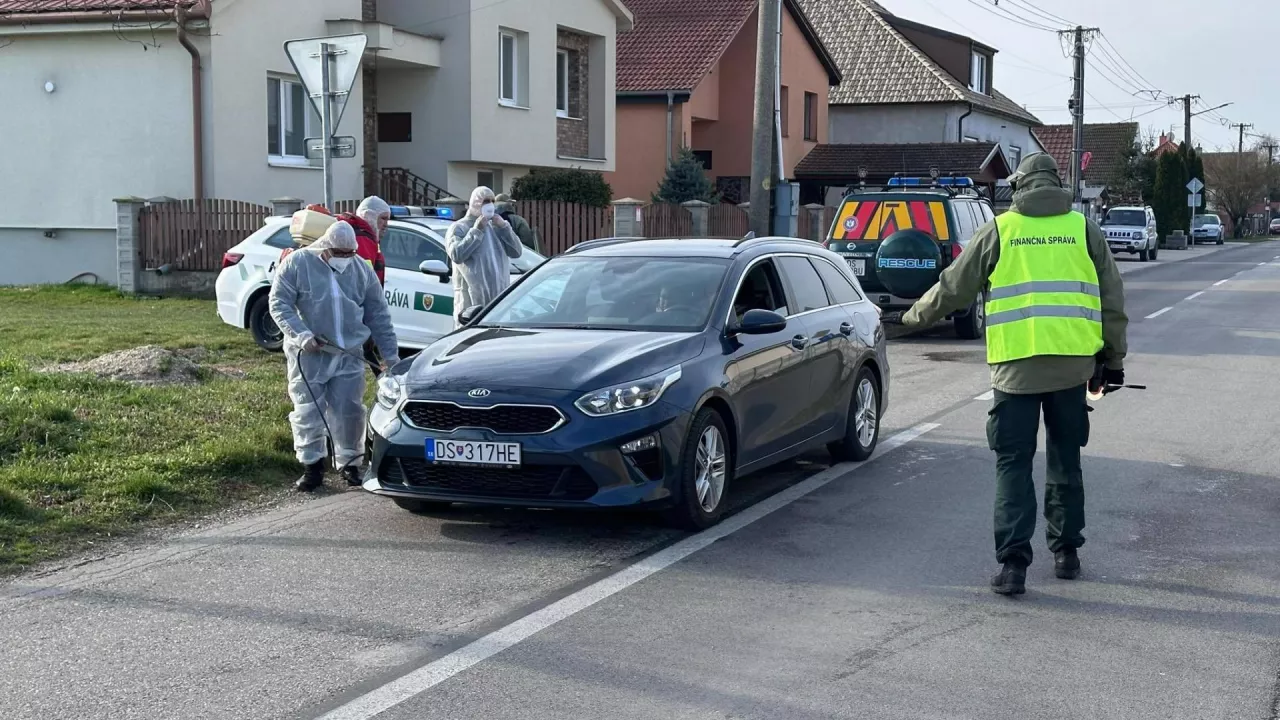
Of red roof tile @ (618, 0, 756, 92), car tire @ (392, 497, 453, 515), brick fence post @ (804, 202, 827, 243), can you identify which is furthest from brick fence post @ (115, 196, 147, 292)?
red roof tile @ (618, 0, 756, 92)

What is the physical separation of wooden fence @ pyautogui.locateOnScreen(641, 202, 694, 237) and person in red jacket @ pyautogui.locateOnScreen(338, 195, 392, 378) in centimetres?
1648

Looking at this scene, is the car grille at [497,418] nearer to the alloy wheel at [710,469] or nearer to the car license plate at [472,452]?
the car license plate at [472,452]

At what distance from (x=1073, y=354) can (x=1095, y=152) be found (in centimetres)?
7981

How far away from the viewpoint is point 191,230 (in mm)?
20484

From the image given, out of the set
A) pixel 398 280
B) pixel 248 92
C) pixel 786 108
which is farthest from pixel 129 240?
pixel 786 108

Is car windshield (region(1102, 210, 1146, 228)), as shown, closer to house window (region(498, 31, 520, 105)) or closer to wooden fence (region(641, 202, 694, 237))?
wooden fence (region(641, 202, 694, 237))

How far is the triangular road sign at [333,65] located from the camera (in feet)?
33.1

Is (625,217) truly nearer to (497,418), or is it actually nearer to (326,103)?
(326,103)

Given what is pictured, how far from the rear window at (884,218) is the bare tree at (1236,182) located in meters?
82.1

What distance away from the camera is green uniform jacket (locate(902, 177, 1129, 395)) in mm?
6215

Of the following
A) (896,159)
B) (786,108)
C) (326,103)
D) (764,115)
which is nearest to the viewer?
(326,103)

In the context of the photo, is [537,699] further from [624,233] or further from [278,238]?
[624,233]

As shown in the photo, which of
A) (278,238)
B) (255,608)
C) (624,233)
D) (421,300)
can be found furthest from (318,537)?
(624,233)

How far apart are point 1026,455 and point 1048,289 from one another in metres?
0.72
